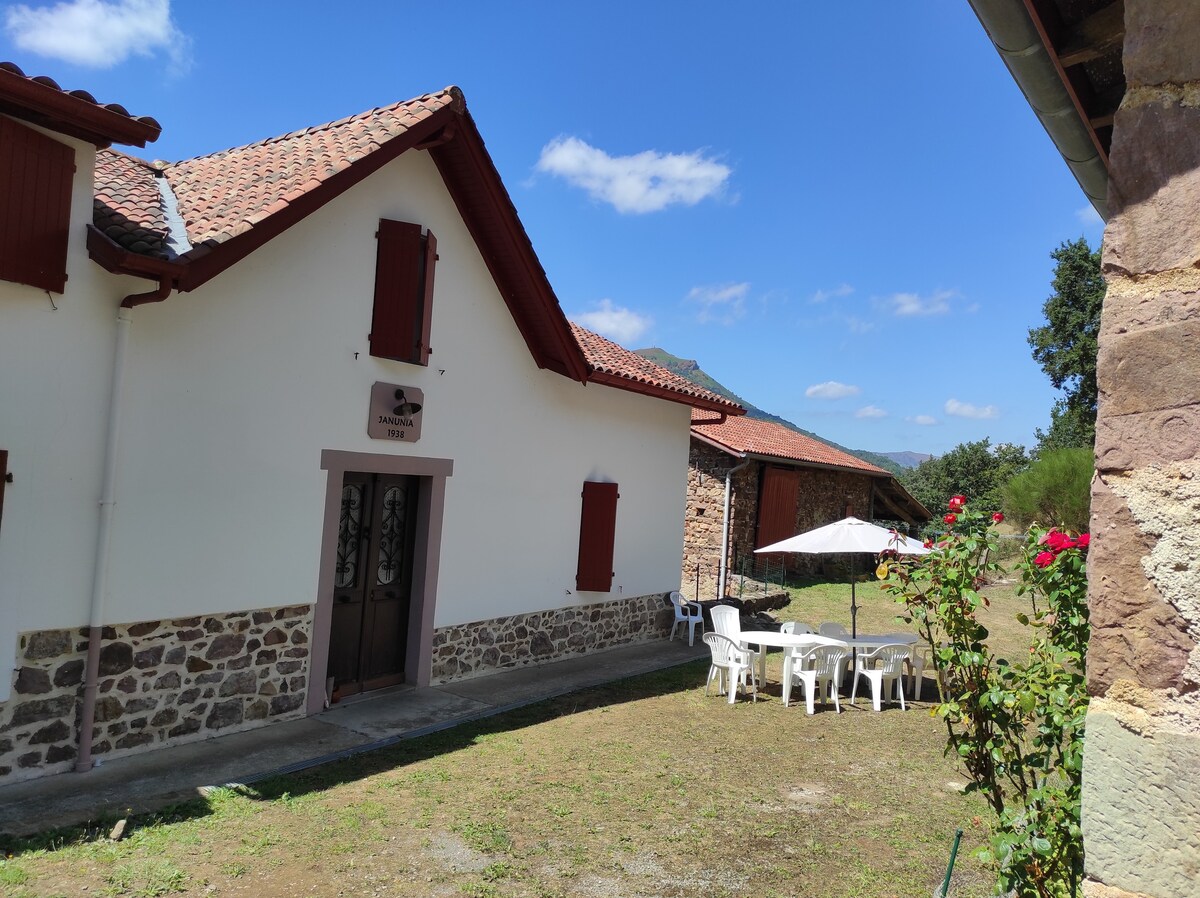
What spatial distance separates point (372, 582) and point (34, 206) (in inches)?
170

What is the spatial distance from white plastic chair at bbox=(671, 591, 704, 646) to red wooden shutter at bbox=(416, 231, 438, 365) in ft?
20.0

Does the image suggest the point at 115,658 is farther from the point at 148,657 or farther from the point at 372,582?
the point at 372,582

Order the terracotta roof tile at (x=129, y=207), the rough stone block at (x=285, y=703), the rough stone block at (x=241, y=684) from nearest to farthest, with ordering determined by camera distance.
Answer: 1. the terracotta roof tile at (x=129, y=207)
2. the rough stone block at (x=241, y=684)
3. the rough stone block at (x=285, y=703)

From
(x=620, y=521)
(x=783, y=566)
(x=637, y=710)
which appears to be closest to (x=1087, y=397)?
(x=783, y=566)

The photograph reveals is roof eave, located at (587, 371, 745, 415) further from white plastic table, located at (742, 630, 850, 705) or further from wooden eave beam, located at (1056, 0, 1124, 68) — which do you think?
wooden eave beam, located at (1056, 0, 1124, 68)

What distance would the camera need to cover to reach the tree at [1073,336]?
99.7ft

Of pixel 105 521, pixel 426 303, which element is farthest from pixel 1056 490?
pixel 105 521

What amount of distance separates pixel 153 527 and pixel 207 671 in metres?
1.27

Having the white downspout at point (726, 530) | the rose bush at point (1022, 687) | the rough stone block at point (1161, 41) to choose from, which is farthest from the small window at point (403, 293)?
the white downspout at point (726, 530)

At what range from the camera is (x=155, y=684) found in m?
6.05

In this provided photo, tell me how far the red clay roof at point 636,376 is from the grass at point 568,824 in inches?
172

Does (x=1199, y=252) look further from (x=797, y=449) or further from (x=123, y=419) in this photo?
(x=797, y=449)

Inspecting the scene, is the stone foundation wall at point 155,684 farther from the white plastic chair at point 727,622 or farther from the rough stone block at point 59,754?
the white plastic chair at point 727,622

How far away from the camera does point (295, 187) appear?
21.7ft
